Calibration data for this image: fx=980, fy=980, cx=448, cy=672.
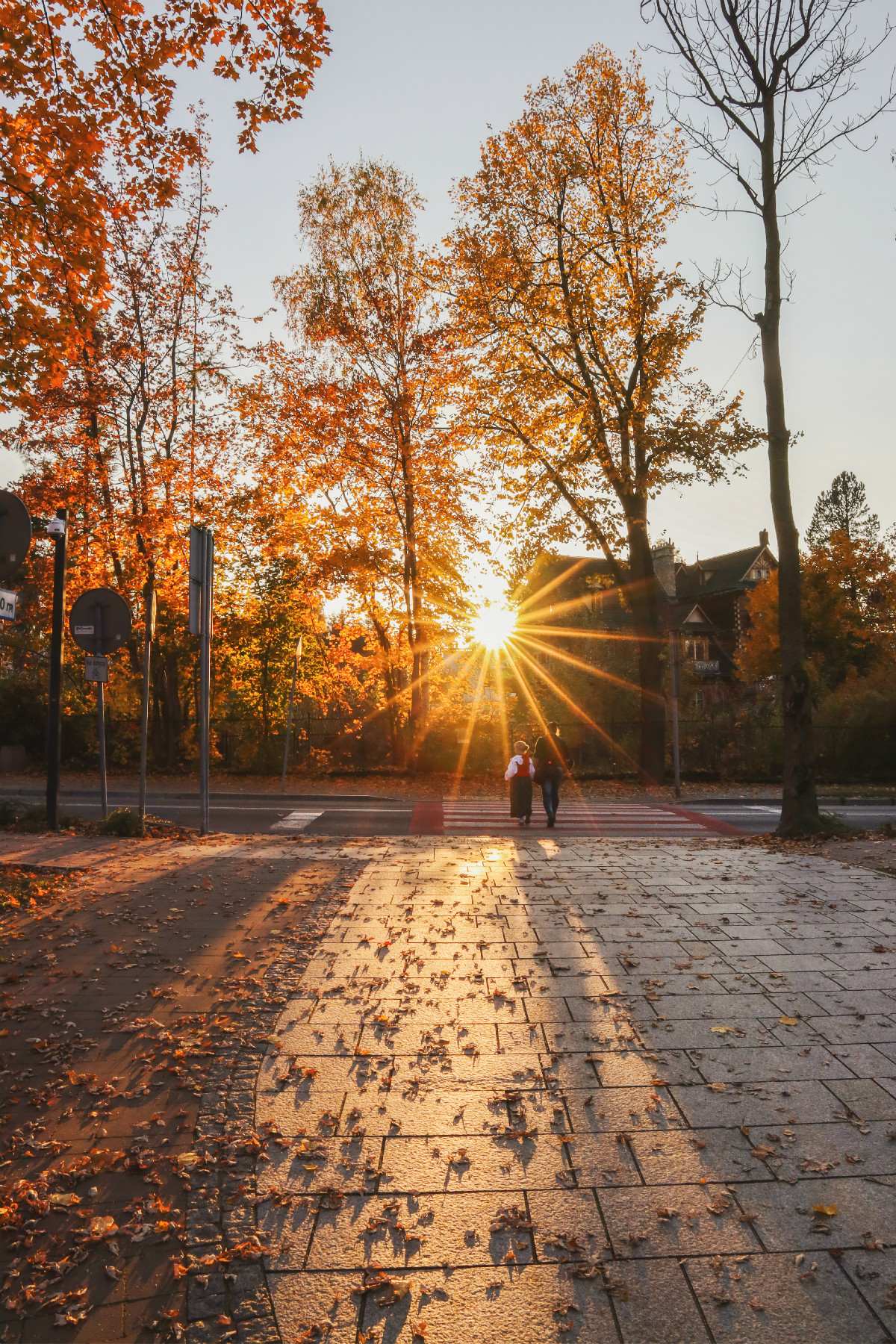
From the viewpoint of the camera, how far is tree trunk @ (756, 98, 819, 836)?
12.2 metres

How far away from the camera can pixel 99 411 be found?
23109 mm

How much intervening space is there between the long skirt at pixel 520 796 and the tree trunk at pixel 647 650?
8346 millimetres

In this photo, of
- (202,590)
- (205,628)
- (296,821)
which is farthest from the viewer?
(296,821)

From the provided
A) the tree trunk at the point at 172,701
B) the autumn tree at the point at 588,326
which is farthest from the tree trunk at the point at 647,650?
the tree trunk at the point at 172,701

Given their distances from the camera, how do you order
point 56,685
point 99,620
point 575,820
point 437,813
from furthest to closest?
point 437,813, point 575,820, point 56,685, point 99,620

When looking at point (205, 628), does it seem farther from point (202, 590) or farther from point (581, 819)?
point (581, 819)

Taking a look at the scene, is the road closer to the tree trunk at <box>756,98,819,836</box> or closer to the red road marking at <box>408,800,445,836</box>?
the red road marking at <box>408,800,445,836</box>

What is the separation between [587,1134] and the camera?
3803 millimetres

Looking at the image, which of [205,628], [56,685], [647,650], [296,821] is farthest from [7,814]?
[647,650]

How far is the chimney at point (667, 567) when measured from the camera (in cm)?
5550

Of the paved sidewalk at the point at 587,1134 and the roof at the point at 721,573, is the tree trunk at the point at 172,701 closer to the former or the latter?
the paved sidewalk at the point at 587,1134

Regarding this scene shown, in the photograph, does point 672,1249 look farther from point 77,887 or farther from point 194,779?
point 194,779

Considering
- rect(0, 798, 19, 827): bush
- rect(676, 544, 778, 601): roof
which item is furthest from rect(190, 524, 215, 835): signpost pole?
rect(676, 544, 778, 601): roof

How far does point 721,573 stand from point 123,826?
183ft
